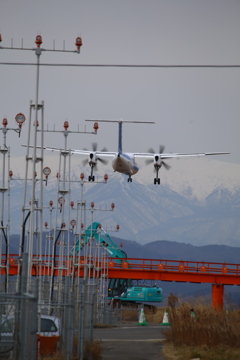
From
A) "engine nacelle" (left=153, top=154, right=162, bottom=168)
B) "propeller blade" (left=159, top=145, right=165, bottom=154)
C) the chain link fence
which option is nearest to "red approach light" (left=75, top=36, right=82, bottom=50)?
the chain link fence

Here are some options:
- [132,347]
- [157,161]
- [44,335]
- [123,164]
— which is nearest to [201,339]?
[132,347]

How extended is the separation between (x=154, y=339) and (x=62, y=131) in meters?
10.2

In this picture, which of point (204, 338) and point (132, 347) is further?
point (132, 347)

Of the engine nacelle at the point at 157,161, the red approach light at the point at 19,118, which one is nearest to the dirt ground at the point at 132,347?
the red approach light at the point at 19,118

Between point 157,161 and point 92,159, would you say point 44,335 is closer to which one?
point 92,159

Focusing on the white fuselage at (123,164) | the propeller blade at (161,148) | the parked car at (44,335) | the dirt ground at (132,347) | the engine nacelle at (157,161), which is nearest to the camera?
the parked car at (44,335)

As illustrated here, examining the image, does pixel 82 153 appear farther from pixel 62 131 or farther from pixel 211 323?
pixel 211 323

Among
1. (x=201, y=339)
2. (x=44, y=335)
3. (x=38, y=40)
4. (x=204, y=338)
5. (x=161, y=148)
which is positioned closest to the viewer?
(x=44, y=335)

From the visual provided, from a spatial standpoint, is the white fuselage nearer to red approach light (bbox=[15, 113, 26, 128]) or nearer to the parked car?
red approach light (bbox=[15, 113, 26, 128])

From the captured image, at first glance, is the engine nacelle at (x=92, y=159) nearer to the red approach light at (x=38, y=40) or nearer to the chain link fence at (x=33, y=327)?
the chain link fence at (x=33, y=327)

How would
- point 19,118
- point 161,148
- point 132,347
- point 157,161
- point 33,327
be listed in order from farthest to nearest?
point 161,148, point 157,161, point 132,347, point 19,118, point 33,327

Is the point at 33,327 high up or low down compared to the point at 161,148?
down

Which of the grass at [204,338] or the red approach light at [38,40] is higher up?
→ the red approach light at [38,40]

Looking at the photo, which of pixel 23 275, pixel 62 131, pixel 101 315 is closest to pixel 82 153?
pixel 101 315
